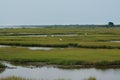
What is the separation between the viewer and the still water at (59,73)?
64.7ft

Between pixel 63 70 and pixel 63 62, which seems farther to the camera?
pixel 63 62

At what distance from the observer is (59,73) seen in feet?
69.7

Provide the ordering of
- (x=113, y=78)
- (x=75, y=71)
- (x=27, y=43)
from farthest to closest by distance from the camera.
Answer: (x=27, y=43)
(x=75, y=71)
(x=113, y=78)

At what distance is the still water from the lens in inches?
776

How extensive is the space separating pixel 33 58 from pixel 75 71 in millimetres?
5198

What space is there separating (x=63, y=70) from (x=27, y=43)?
20.5m

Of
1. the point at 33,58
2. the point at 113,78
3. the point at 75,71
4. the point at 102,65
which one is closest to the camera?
the point at 113,78

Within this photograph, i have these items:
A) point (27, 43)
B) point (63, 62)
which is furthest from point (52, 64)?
point (27, 43)

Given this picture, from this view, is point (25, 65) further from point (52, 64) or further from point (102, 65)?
point (102, 65)

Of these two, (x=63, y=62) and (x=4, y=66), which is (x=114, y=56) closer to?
(x=63, y=62)

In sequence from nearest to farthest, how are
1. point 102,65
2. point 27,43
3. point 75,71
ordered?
point 75,71, point 102,65, point 27,43

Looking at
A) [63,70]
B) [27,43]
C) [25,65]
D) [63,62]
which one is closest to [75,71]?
[63,70]

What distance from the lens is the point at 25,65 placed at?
24.3 meters

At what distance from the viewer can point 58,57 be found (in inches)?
1029
